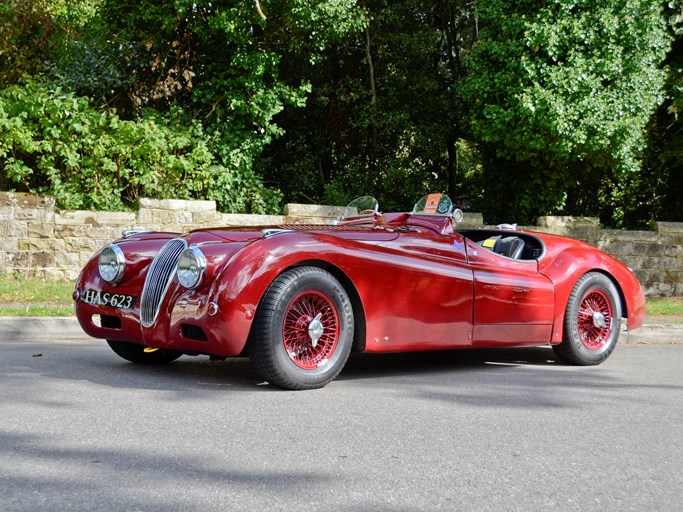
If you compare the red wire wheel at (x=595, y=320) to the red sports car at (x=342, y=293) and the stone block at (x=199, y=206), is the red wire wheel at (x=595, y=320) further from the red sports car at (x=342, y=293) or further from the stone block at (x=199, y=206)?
the stone block at (x=199, y=206)

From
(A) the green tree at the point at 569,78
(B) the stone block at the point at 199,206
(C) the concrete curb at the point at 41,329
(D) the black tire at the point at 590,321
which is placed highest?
(A) the green tree at the point at 569,78

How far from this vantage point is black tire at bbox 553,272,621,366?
6.88 m

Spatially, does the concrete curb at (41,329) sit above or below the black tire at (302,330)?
below

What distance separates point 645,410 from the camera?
513 centimetres

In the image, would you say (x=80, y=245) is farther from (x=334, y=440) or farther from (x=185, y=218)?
(x=334, y=440)

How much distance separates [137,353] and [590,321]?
12.9ft

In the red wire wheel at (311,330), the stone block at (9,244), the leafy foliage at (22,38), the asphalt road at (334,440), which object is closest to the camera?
the asphalt road at (334,440)

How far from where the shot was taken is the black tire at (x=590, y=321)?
6879 millimetres

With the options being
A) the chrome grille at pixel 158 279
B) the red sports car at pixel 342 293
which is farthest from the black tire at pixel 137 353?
the chrome grille at pixel 158 279

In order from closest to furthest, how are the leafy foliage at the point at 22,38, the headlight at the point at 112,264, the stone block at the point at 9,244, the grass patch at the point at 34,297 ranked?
1. the headlight at the point at 112,264
2. the grass patch at the point at 34,297
3. the stone block at the point at 9,244
4. the leafy foliage at the point at 22,38

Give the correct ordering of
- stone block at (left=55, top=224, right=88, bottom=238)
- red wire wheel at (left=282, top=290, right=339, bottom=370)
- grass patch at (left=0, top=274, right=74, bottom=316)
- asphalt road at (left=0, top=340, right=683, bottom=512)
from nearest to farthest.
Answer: asphalt road at (left=0, top=340, right=683, bottom=512), red wire wheel at (left=282, top=290, right=339, bottom=370), grass patch at (left=0, top=274, right=74, bottom=316), stone block at (left=55, top=224, right=88, bottom=238)

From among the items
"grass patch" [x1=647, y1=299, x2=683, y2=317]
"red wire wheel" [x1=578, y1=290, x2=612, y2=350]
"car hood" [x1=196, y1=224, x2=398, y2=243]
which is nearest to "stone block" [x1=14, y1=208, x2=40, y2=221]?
"car hood" [x1=196, y1=224, x2=398, y2=243]

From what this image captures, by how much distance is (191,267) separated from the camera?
202 inches

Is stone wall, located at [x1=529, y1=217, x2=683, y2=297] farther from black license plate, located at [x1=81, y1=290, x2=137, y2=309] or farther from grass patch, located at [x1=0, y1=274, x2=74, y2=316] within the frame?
black license plate, located at [x1=81, y1=290, x2=137, y2=309]
